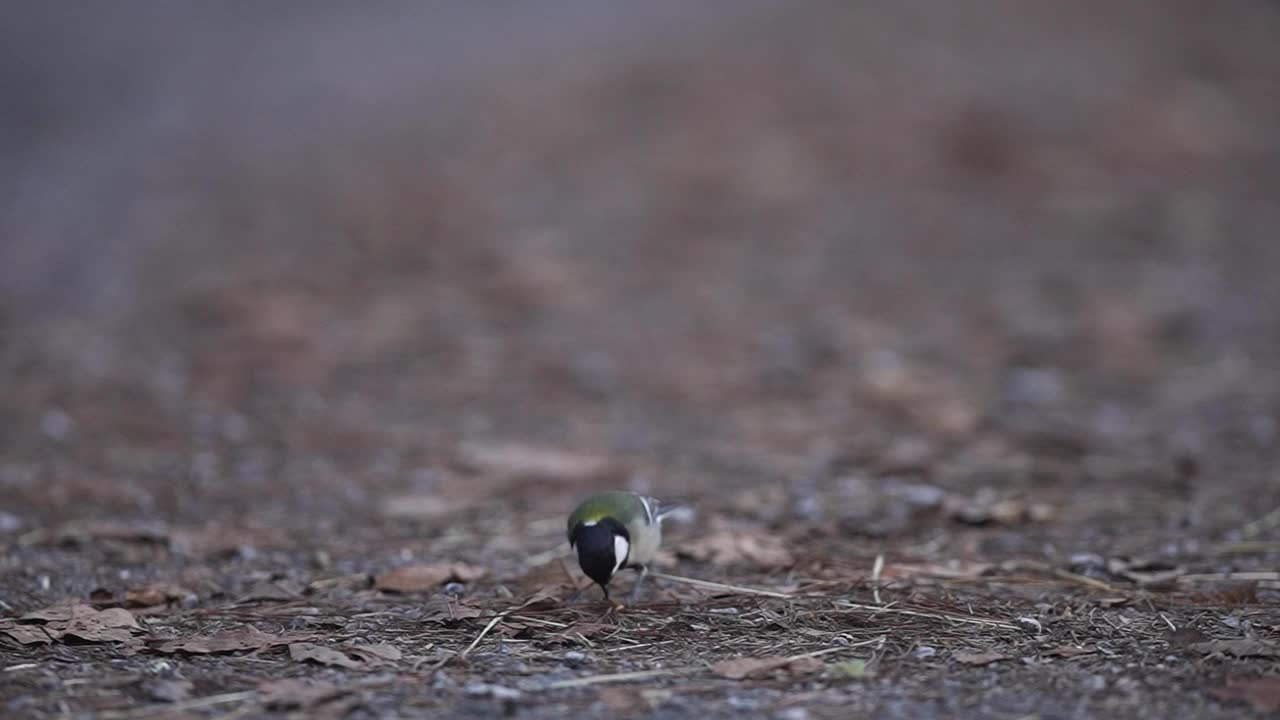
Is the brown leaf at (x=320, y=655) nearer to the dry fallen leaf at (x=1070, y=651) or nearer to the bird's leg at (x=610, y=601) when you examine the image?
the bird's leg at (x=610, y=601)

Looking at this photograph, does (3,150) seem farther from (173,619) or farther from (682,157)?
(173,619)

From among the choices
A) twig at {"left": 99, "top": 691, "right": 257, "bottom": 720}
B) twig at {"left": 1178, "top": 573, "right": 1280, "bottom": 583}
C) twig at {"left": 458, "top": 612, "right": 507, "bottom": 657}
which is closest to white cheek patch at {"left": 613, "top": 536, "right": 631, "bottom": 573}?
twig at {"left": 458, "top": 612, "right": 507, "bottom": 657}

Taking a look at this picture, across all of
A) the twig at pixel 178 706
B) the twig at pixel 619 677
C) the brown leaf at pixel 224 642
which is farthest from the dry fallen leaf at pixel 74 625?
the twig at pixel 619 677

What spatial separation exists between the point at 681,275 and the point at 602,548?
5.41 m

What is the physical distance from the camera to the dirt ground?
331 cm

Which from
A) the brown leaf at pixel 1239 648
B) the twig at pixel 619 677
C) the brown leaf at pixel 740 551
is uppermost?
the brown leaf at pixel 740 551

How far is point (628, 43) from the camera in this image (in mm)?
13625

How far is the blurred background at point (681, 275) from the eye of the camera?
554 centimetres

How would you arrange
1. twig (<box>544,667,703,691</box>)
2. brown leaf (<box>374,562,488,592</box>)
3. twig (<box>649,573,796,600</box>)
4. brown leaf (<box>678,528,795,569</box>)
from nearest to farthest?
twig (<box>544,667,703,691</box>), twig (<box>649,573,796,600</box>), brown leaf (<box>374,562,488,592</box>), brown leaf (<box>678,528,795,569</box>)

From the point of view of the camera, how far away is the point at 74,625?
3424mm

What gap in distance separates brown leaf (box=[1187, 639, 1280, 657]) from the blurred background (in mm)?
1133

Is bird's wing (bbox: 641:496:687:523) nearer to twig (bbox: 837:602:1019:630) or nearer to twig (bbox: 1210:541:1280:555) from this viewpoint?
twig (bbox: 837:602:1019:630)

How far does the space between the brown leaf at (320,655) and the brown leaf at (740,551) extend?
130cm

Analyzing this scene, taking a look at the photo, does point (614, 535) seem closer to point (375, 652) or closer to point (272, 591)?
point (375, 652)
